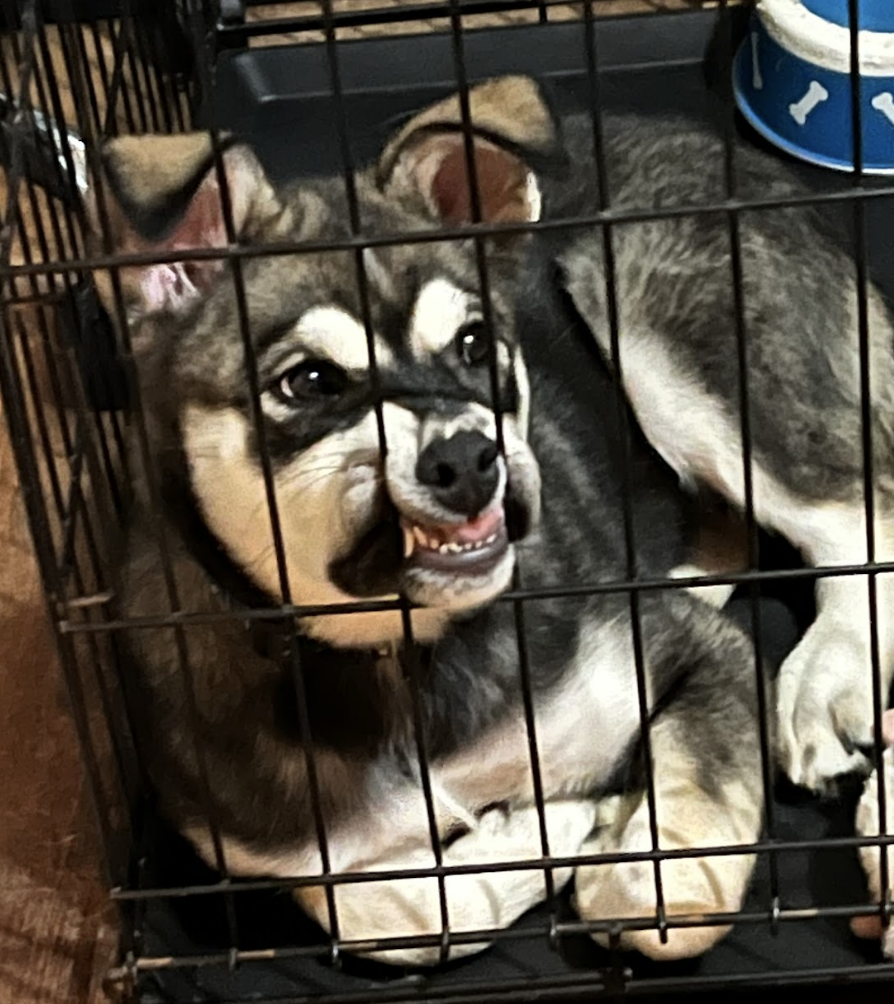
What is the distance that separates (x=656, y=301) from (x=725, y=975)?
2.42 ft

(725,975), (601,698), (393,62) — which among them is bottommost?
(725,975)

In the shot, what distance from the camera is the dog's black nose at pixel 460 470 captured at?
124cm

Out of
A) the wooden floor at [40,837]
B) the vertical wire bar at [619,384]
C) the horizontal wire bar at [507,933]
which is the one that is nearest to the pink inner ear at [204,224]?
the vertical wire bar at [619,384]

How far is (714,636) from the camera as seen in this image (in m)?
1.71

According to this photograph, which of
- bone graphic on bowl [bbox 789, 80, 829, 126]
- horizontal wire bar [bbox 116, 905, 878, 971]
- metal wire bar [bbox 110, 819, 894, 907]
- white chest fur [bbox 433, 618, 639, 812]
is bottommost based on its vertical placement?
horizontal wire bar [bbox 116, 905, 878, 971]

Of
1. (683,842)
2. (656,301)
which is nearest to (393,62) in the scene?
(656,301)

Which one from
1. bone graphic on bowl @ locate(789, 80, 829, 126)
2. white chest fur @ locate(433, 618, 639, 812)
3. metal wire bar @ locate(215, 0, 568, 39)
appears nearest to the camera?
white chest fur @ locate(433, 618, 639, 812)

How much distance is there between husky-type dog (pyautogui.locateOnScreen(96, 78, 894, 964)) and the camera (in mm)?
1326

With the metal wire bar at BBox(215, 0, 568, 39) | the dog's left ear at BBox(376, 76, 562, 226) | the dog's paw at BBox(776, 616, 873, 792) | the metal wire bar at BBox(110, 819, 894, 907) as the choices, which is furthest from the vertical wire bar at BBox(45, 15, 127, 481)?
the metal wire bar at BBox(215, 0, 568, 39)

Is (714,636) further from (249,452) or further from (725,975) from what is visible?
(249,452)

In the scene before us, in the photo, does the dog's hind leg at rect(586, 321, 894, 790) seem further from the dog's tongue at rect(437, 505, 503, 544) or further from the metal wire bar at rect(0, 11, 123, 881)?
the metal wire bar at rect(0, 11, 123, 881)

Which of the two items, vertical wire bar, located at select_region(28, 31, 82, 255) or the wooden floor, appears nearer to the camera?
vertical wire bar, located at select_region(28, 31, 82, 255)

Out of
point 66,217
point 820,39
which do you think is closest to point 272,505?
point 66,217

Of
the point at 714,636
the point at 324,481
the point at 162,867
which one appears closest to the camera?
the point at 324,481
